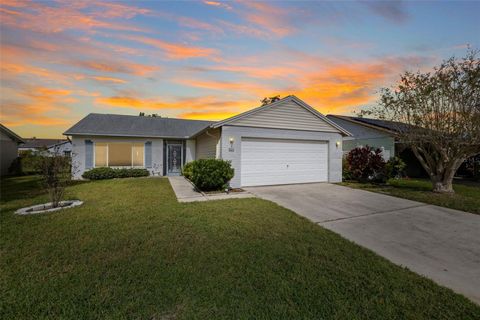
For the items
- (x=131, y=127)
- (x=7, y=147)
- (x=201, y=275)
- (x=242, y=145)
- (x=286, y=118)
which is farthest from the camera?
→ (x=7, y=147)

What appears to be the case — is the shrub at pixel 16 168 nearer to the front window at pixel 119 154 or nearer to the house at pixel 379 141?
the front window at pixel 119 154

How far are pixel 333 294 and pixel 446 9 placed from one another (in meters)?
10.3

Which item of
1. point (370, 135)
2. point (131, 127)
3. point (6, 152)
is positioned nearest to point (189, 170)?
point (131, 127)

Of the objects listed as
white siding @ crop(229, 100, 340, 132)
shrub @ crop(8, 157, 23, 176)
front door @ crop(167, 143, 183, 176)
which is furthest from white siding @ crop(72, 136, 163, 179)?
shrub @ crop(8, 157, 23, 176)

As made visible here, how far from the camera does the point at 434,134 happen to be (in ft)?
29.7

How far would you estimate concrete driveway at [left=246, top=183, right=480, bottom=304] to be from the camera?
3.23 meters

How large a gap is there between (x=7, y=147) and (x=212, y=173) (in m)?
17.8

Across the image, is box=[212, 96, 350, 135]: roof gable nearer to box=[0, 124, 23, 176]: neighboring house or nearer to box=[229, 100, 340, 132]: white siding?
box=[229, 100, 340, 132]: white siding

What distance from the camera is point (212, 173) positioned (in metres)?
8.76

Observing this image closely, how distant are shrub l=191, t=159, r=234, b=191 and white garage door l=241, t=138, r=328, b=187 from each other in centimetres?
117

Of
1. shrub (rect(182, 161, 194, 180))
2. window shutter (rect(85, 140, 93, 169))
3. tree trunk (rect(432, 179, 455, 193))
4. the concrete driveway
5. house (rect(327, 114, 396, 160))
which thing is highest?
house (rect(327, 114, 396, 160))

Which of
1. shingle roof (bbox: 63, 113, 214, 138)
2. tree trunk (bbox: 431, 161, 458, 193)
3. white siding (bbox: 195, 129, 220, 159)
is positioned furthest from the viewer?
shingle roof (bbox: 63, 113, 214, 138)

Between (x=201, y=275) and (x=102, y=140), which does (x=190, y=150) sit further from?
(x=201, y=275)

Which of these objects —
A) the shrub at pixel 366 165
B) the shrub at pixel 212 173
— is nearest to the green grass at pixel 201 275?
the shrub at pixel 212 173
